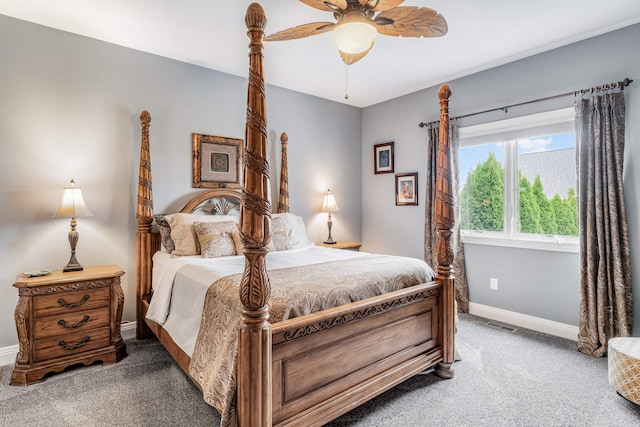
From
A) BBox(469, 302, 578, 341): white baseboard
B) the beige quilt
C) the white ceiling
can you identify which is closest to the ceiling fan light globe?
the white ceiling

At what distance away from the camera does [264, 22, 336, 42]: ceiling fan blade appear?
2.08 metres

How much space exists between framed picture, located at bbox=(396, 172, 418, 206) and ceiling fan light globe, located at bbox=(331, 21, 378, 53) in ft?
8.29

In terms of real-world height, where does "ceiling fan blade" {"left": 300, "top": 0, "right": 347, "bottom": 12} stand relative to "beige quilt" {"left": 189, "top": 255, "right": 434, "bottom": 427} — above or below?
above

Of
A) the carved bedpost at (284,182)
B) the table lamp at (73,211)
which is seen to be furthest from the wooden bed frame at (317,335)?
the carved bedpost at (284,182)

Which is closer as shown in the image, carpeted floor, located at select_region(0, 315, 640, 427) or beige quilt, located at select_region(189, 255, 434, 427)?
beige quilt, located at select_region(189, 255, 434, 427)

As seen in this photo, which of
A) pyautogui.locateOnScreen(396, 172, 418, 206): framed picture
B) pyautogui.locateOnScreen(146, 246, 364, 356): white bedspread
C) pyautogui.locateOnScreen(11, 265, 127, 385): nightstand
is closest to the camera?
pyautogui.locateOnScreen(146, 246, 364, 356): white bedspread

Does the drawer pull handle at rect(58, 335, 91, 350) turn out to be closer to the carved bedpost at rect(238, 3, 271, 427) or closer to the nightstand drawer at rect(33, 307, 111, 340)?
the nightstand drawer at rect(33, 307, 111, 340)

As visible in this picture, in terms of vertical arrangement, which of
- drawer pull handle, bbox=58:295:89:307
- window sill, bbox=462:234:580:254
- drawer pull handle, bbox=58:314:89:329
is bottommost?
drawer pull handle, bbox=58:314:89:329

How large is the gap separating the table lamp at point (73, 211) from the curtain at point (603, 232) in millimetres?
4139

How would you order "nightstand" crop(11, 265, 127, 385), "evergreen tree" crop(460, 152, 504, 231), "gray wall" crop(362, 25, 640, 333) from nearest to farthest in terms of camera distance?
"nightstand" crop(11, 265, 127, 385) → "gray wall" crop(362, 25, 640, 333) → "evergreen tree" crop(460, 152, 504, 231)

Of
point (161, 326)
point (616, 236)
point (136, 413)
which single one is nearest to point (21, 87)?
point (161, 326)

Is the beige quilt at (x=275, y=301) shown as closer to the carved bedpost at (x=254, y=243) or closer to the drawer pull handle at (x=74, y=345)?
the carved bedpost at (x=254, y=243)

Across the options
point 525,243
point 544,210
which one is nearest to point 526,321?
point 525,243

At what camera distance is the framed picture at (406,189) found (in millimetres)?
4318
